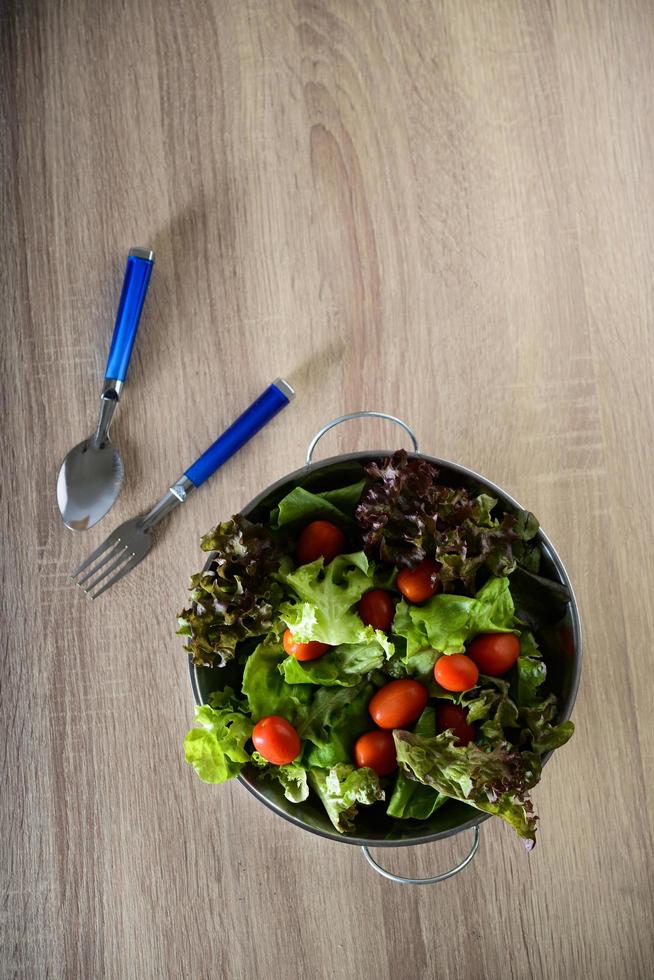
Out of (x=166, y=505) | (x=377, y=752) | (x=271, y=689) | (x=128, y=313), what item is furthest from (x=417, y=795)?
(x=128, y=313)

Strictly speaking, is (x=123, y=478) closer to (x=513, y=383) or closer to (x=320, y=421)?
(x=320, y=421)

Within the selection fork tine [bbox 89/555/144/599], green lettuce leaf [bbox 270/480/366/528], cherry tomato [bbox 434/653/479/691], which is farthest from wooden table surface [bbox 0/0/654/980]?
cherry tomato [bbox 434/653/479/691]

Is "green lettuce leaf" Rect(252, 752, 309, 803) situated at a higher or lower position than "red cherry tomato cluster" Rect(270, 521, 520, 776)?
lower

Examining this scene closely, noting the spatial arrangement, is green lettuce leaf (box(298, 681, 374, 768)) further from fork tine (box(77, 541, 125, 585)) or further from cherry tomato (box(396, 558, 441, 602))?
fork tine (box(77, 541, 125, 585))

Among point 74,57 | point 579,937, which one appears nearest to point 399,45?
point 74,57

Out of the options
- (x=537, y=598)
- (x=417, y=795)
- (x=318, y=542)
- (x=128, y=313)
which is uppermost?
(x=128, y=313)

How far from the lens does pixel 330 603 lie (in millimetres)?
762

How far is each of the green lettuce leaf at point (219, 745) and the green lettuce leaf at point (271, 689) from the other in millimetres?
20

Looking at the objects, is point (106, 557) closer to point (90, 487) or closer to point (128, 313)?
point (90, 487)

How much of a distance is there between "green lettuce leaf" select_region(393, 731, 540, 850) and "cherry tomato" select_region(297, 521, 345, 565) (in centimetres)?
18

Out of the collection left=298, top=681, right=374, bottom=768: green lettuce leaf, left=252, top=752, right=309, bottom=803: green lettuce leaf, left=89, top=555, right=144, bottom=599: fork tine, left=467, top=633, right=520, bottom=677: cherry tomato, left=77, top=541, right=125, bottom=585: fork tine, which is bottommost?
left=252, top=752, right=309, bottom=803: green lettuce leaf

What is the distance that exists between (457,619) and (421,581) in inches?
1.9

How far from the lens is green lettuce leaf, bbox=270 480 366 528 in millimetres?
785

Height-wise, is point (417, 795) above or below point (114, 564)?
below
